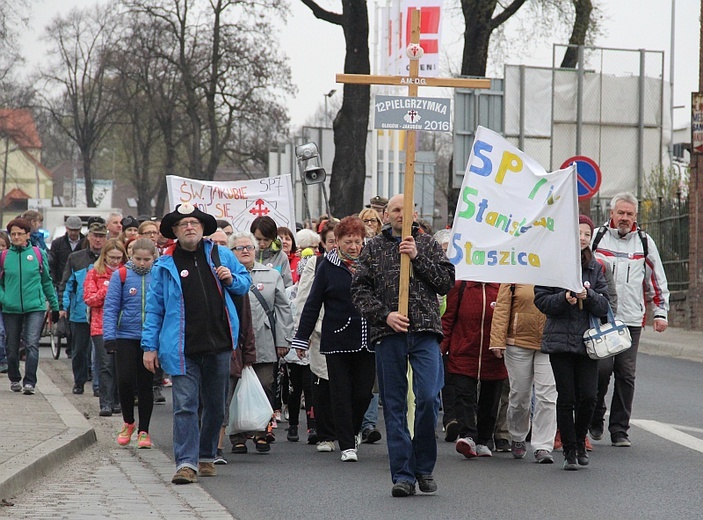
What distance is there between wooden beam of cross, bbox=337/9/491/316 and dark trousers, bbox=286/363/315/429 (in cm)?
333

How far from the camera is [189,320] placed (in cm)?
902

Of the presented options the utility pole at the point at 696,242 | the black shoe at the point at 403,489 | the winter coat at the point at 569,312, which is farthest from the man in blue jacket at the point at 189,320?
the utility pole at the point at 696,242

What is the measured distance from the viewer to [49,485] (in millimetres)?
8789

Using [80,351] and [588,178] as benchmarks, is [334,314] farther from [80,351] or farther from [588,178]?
[588,178]

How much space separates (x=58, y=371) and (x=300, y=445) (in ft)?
24.8

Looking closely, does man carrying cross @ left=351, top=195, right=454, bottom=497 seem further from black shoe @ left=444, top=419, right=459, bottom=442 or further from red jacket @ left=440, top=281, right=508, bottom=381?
black shoe @ left=444, top=419, right=459, bottom=442

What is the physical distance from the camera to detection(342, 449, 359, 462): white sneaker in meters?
10.1

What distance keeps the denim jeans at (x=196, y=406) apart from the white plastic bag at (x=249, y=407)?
747 millimetres

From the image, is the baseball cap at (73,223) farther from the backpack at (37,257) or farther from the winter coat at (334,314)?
the winter coat at (334,314)

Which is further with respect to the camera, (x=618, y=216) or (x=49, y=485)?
(x=618, y=216)

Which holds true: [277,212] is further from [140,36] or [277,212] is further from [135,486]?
[140,36]

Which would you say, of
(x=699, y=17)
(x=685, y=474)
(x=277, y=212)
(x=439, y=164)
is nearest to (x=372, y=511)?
(x=685, y=474)

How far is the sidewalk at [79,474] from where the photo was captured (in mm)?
7828

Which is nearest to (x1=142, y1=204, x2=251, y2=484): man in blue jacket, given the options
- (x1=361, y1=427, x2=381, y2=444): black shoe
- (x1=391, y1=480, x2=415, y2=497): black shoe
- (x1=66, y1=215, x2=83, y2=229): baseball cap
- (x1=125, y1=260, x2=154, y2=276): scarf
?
(x1=391, y1=480, x2=415, y2=497): black shoe
